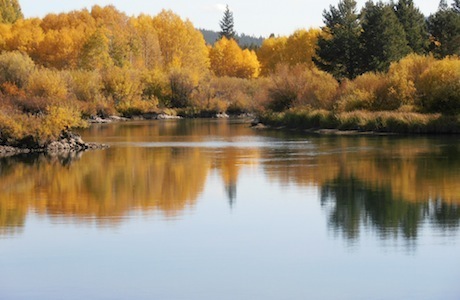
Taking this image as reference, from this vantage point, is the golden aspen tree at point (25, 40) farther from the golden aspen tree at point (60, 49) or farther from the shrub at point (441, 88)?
the shrub at point (441, 88)

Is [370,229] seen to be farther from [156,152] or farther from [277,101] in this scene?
[277,101]

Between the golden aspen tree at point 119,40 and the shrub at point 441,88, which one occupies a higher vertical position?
the golden aspen tree at point 119,40

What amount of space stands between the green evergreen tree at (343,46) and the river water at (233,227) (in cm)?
3240

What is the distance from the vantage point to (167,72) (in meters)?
101

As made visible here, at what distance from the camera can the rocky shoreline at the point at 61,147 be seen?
40.5 m

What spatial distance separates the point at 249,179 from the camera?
95.0ft

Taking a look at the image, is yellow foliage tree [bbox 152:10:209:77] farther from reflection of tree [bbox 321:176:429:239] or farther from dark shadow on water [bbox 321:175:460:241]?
dark shadow on water [bbox 321:175:460:241]

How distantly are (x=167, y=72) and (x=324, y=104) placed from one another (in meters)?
42.7

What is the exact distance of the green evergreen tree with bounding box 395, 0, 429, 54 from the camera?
72.0m

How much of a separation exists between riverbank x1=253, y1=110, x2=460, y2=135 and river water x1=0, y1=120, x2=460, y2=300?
14287 millimetres

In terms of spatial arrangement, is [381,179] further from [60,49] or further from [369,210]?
[60,49]

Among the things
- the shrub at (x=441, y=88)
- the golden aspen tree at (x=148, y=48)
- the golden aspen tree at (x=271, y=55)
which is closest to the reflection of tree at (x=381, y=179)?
the shrub at (x=441, y=88)

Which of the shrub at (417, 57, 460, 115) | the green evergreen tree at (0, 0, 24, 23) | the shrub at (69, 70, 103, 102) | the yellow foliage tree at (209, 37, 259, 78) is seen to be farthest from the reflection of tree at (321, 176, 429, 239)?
the green evergreen tree at (0, 0, 24, 23)

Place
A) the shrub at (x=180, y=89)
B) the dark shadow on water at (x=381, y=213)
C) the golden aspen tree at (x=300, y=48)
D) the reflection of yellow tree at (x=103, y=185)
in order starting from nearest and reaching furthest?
the dark shadow on water at (x=381, y=213)
the reflection of yellow tree at (x=103, y=185)
the shrub at (x=180, y=89)
the golden aspen tree at (x=300, y=48)
